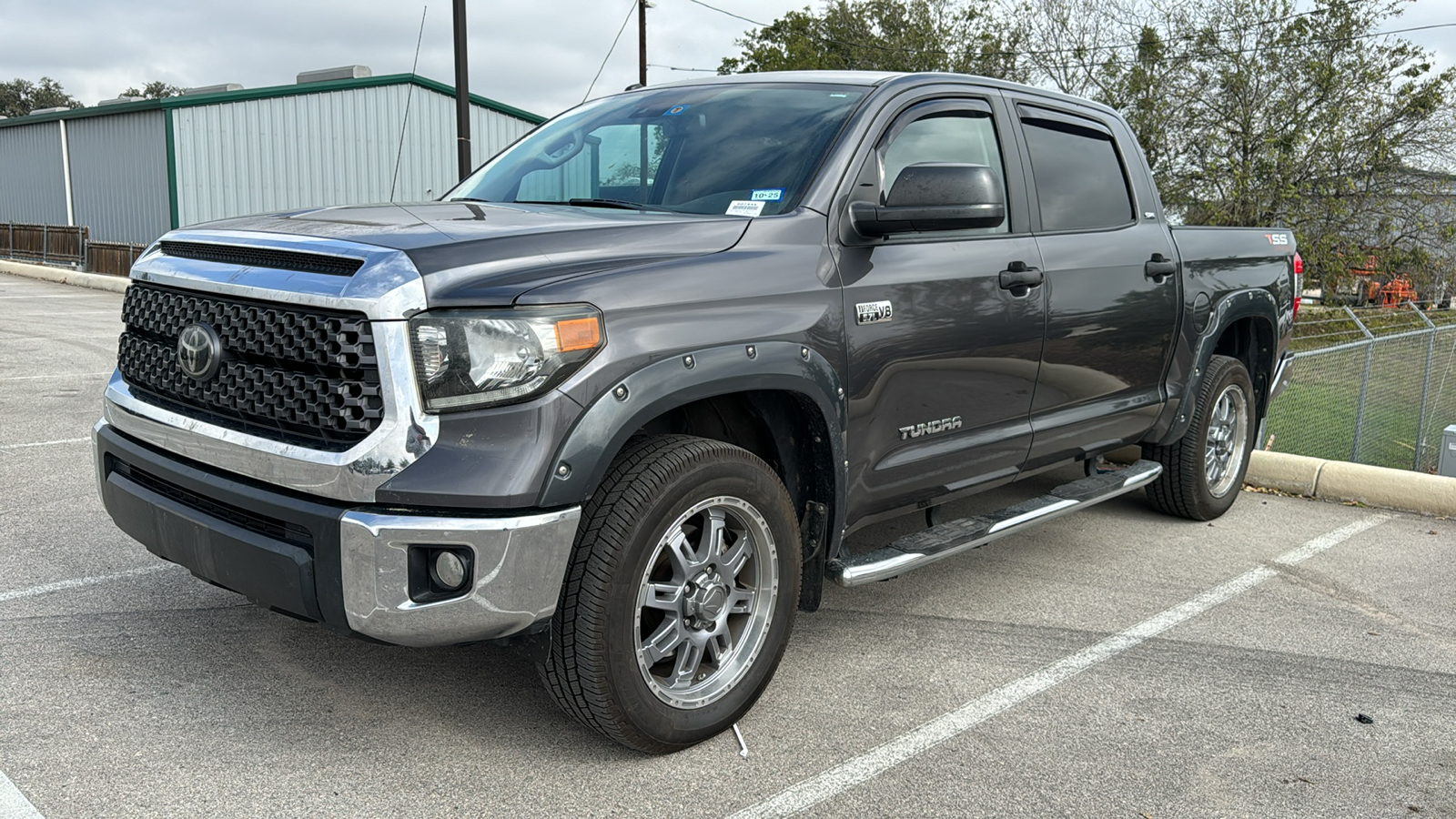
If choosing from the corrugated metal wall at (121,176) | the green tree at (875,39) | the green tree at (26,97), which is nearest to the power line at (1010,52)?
the green tree at (875,39)

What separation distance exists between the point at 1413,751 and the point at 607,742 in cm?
242

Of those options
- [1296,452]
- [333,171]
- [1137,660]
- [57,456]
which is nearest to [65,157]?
[333,171]

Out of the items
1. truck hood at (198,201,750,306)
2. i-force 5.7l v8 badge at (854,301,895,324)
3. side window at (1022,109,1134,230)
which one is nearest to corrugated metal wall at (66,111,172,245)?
side window at (1022,109,1134,230)

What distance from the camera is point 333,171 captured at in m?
26.8

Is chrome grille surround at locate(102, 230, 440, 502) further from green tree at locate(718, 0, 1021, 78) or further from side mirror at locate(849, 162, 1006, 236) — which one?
green tree at locate(718, 0, 1021, 78)

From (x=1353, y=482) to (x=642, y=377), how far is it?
552 centimetres

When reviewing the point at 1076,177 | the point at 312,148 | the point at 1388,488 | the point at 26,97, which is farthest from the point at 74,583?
the point at 26,97

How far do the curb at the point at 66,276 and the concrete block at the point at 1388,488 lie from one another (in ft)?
65.6

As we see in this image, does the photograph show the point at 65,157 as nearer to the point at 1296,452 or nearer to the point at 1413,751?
the point at 1296,452

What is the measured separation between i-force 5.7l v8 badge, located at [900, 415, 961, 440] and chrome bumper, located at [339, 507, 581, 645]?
142cm

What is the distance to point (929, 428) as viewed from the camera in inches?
160

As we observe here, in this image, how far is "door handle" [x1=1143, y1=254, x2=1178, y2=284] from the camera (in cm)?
515

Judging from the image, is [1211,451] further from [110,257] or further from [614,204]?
[110,257]

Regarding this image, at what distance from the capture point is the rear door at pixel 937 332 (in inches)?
149
